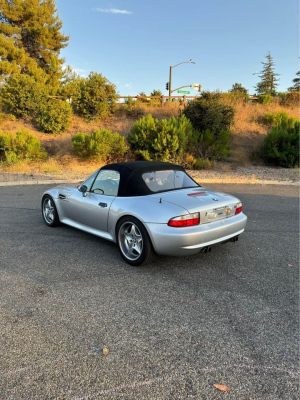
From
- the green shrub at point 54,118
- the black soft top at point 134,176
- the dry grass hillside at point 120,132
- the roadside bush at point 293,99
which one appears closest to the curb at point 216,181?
the dry grass hillside at point 120,132

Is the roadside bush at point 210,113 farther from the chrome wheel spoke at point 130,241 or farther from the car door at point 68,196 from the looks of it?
the chrome wheel spoke at point 130,241

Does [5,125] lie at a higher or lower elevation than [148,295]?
higher

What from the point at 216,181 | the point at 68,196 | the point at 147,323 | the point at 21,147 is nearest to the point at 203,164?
the point at 216,181

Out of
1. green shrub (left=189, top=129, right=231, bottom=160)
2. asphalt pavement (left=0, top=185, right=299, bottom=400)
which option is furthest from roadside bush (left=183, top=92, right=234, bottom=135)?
asphalt pavement (left=0, top=185, right=299, bottom=400)

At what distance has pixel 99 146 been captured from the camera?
15039 millimetres

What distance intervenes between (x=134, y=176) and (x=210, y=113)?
557 inches

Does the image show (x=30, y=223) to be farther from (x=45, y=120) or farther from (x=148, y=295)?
(x=45, y=120)

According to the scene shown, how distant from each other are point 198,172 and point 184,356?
1278 centimetres

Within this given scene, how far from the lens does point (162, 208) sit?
3.91 meters

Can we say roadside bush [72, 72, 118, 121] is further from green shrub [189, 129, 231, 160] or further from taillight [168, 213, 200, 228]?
taillight [168, 213, 200, 228]

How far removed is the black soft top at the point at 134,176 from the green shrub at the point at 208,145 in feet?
39.4

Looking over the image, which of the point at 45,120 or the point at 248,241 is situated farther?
the point at 45,120

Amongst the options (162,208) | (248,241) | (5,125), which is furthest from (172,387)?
(5,125)

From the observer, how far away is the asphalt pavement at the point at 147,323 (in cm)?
215
